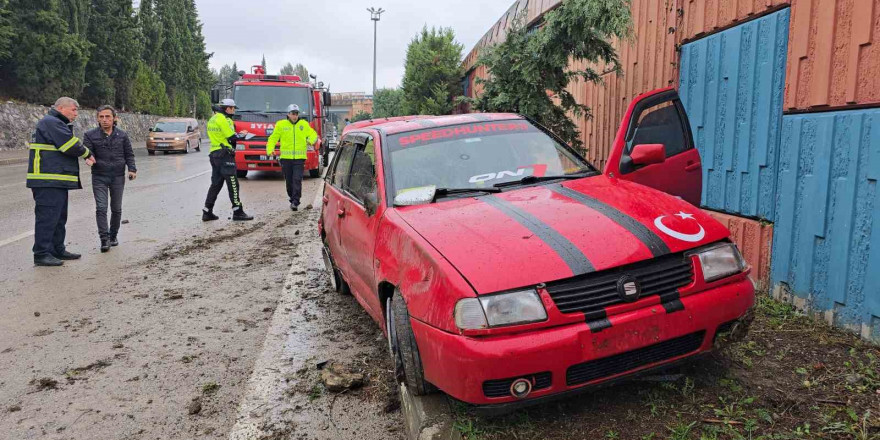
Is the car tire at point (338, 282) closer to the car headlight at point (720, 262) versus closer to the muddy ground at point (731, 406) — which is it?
the muddy ground at point (731, 406)

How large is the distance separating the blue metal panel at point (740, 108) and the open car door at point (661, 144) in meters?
0.41

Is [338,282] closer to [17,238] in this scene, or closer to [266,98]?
[17,238]

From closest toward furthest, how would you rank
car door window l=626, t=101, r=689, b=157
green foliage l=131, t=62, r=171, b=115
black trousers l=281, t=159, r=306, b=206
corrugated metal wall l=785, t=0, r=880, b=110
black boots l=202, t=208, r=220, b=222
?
corrugated metal wall l=785, t=0, r=880, b=110
car door window l=626, t=101, r=689, b=157
black boots l=202, t=208, r=220, b=222
black trousers l=281, t=159, r=306, b=206
green foliage l=131, t=62, r=171, b=115

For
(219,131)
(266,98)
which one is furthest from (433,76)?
(219,131)

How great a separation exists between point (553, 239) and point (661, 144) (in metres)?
2.12

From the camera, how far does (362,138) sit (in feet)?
15.0

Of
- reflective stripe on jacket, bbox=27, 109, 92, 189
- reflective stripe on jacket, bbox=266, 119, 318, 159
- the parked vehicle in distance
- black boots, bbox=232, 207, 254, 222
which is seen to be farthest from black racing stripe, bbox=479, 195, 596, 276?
the parked vehicle in distance

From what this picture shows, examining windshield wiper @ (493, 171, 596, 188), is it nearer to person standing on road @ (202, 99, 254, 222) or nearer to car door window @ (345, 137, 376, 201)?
car door window @ (345, 137, 376, 201)

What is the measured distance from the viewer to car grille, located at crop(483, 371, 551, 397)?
253 centimetres

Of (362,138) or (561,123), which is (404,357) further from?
(561,123)

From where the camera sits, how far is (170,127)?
2947cm

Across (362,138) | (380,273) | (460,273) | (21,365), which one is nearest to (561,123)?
(362,138)

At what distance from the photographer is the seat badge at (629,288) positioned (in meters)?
2.60

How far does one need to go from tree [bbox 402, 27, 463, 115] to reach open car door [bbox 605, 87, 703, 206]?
2358 cm
